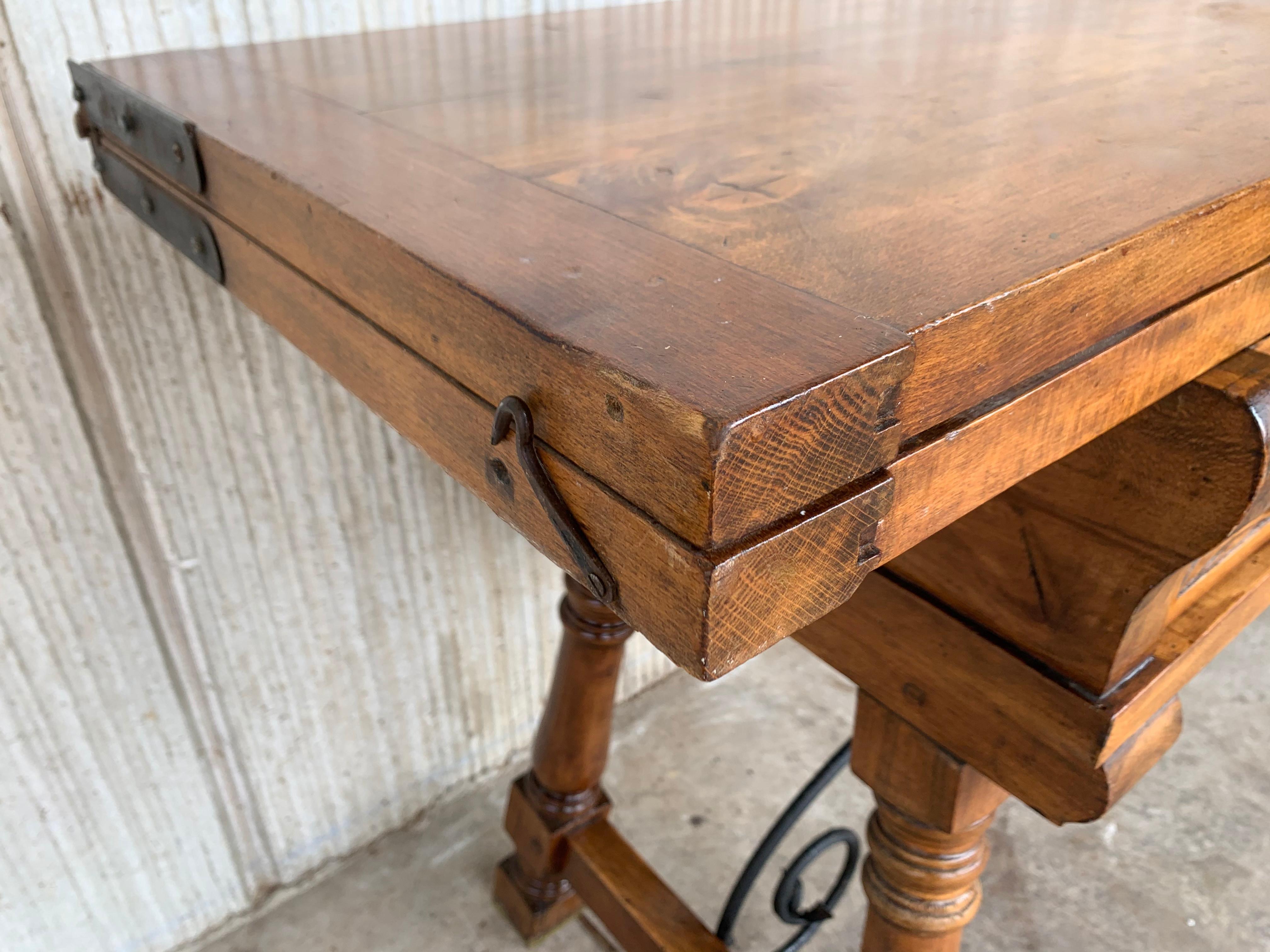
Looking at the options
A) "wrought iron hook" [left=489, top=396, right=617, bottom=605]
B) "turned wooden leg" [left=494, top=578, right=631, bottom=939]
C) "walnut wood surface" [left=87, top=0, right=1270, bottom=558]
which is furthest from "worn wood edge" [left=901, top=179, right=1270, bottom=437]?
"turned wooden leg" [left=494, top=578, right=631, bottom=939]

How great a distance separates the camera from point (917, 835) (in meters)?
0.74

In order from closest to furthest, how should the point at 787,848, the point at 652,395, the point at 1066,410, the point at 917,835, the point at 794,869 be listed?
the point at 652,395 → the point at 1066,410 → the point at 917,835 → the point at 794,869 → the point at 787,848

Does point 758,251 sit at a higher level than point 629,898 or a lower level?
higher

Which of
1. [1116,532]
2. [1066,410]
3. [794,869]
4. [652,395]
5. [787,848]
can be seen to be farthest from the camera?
[787,848]

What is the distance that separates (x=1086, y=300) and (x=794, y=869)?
2.52 ft

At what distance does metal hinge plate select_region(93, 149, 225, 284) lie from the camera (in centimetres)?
60

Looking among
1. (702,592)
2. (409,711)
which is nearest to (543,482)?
(702,592)

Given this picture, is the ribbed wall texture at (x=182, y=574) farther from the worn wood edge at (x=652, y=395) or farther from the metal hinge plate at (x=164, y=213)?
the worn wood edge at (x=652, y=395)

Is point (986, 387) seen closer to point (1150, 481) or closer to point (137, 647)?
point (1150, 481)

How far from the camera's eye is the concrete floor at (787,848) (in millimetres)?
1204

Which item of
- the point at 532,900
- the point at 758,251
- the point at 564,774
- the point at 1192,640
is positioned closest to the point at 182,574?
the point at 564,774

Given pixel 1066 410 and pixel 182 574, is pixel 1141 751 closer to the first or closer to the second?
pixel 1066 410

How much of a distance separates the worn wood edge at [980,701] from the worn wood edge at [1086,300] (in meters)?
0.28

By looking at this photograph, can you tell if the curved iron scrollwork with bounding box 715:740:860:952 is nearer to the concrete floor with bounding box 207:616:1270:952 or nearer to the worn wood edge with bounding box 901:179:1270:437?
the concrete floor with bounding box 207:616:1270:952
